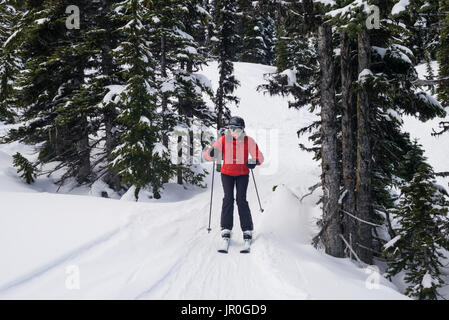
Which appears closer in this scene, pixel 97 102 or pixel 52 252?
pixel 52 252

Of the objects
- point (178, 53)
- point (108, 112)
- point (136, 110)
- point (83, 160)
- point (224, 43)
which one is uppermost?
point (224, 43)

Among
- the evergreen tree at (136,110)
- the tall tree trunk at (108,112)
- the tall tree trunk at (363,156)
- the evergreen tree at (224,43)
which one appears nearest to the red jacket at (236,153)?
the tall tree trunk at (363,156)

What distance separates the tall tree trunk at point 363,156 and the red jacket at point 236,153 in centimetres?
349

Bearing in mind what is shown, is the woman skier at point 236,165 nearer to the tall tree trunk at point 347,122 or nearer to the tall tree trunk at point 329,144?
the tall tree trunk at point 329,144

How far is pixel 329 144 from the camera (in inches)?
261

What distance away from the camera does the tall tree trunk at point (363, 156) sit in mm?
7184

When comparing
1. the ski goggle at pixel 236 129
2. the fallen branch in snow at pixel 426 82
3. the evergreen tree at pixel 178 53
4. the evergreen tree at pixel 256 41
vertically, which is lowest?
the ski goggle at pixel 236 129

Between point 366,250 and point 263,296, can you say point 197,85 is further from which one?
point 263,296

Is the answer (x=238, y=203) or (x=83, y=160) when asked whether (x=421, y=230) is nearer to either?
(x=238, y=203)

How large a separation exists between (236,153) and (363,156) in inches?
162

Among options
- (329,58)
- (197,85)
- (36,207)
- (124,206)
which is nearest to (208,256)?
(124,206)

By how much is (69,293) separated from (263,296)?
2550mm

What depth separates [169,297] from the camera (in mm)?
3572

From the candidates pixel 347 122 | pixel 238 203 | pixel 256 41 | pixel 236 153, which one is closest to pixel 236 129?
pixel 236 153
